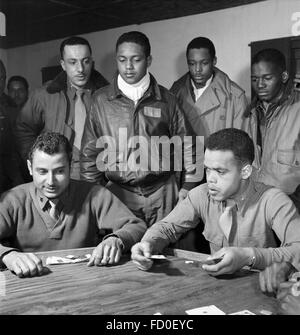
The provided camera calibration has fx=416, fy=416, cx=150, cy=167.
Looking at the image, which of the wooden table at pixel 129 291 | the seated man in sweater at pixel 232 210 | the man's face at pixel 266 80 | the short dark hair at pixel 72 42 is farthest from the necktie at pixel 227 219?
the short dark hair at pixel 72 42

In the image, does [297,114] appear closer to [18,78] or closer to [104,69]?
[104,69]

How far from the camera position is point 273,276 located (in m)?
1.07

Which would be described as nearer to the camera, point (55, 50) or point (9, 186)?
point (9, 186)

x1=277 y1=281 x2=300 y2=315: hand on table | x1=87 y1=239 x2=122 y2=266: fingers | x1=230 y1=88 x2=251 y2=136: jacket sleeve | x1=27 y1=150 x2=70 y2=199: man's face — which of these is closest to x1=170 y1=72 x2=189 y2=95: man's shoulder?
x1=230 y1=88 x2=251 y2=136: jacket sleeve

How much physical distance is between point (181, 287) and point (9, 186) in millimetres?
991

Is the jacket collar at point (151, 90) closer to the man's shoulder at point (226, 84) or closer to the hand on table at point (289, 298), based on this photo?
the man's shoulder at point (226, 84)

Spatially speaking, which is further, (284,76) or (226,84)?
(226,84)

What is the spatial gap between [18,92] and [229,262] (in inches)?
50.8

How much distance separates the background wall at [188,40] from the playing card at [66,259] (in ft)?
3.05

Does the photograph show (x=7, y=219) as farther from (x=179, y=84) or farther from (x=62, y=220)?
(x=179, y=84)

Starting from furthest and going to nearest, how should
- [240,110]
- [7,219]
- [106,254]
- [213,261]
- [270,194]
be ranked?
1. [240,110]
2. [7,219]
3. [270,194]
4. [106,254]
5. [213,261]

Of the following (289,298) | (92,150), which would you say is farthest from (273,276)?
(92,150)
